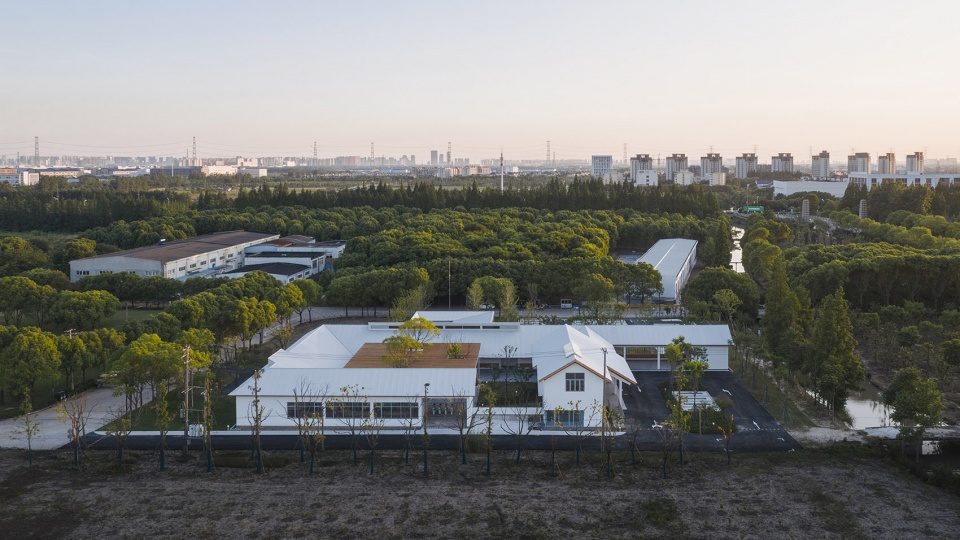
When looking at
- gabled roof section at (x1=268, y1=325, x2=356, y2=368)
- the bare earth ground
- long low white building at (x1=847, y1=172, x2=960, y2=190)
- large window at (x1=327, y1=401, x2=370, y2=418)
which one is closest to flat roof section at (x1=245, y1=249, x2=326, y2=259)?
gabled roof section at (x1=268, y1=325, x2=356, y2=368)

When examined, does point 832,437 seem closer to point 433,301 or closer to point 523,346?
point 523,346

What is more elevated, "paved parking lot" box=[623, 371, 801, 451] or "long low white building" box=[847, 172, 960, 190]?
"long low white building" box=[847, 172, 960, 190]

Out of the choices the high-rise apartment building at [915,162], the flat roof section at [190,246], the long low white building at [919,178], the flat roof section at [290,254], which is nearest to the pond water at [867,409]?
the flat roof section at [290,254]

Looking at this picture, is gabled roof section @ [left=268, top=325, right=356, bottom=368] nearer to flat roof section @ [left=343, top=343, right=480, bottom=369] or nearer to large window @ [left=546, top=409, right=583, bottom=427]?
flat roof section @ [left=343, top=343, right=480, bottom=369]

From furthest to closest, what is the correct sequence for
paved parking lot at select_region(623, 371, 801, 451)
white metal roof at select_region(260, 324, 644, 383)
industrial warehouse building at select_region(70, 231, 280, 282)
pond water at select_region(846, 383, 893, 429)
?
1. industrial warehouse building at select_region(70, 231, 280, 282)
2. white metal roof at select_region(260, 324, 644, 383)
3. pond water at select_region(846, 383, 893, 429)
4. paved parking lot at select_region(623, 371, 801, 451)

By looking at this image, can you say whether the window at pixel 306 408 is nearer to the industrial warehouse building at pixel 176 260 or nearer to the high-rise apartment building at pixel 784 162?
the industrial warehouse building at pixel 176 260

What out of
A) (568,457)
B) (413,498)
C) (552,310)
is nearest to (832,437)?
(568,457)
